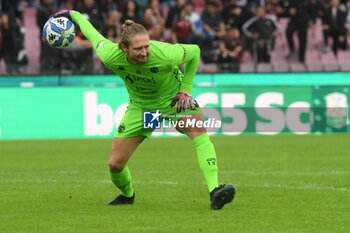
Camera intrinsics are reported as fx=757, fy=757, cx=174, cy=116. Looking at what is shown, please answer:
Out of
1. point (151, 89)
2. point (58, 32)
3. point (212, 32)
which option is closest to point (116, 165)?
point (151, 89)

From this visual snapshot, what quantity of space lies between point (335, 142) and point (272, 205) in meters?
9.09

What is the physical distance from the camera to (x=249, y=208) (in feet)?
24.8

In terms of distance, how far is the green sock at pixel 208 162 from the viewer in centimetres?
736

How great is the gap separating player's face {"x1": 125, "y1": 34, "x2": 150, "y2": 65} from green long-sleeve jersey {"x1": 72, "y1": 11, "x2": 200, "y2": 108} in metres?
0.14

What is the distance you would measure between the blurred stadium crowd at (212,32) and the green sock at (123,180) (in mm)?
10992

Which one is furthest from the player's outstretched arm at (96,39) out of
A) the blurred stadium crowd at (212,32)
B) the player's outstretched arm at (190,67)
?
the blurred stadium crowd at (212,32)

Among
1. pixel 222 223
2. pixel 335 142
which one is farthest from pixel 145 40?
pixel 335 142

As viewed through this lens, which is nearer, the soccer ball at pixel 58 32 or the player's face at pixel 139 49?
the player's face at pixel 139 49

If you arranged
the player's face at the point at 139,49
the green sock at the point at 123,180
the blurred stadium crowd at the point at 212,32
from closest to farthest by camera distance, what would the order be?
the player's face at the point at 139,49 < the green sock at the point at 123,180 < the blurred stadium crowd at the point at 212,32

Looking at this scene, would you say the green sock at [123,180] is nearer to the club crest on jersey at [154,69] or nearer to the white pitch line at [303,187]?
the club crest on jersey at [154,69]

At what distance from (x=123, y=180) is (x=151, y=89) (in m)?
1.05

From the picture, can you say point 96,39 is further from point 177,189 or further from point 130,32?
point 177,189

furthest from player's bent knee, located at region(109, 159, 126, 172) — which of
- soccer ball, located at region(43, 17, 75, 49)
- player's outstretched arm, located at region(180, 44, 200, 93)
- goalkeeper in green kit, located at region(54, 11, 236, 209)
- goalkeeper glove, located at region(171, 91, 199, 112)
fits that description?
soccer ball, located at region(43, 17, 75, 49)

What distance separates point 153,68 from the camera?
7.39m
